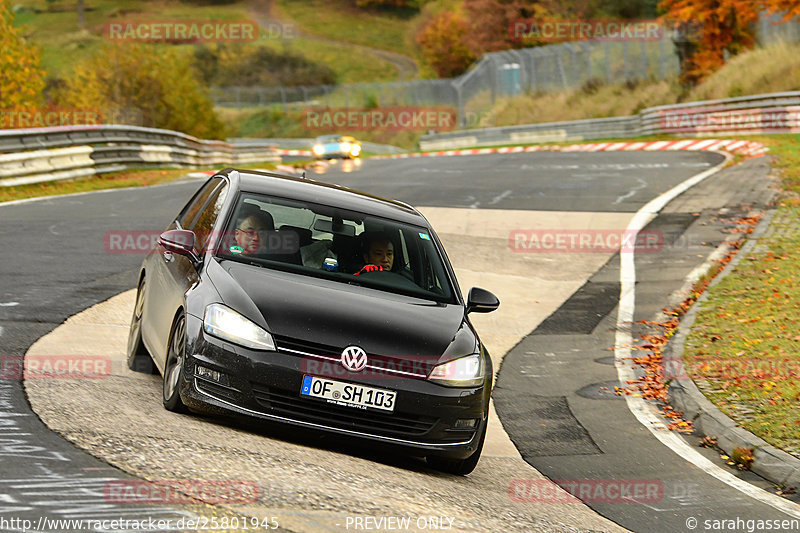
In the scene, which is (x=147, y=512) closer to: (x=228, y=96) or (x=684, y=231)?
(x=684, y=231)

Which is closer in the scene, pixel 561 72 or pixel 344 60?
pixel 561 72

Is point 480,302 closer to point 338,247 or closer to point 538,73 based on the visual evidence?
point 338,247

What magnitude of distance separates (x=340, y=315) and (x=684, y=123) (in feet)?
114

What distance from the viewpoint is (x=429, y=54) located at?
3927 inches

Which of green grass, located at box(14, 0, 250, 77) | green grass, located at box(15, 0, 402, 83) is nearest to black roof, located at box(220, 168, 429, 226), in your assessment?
green grass, located at box(15, 0, 402, 83)

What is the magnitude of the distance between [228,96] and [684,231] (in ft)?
272

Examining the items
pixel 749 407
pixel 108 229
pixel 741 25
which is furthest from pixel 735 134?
pixel 749 407

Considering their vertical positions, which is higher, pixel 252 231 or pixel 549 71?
pixel 549 71

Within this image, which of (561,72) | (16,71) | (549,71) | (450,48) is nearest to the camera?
(16,71)

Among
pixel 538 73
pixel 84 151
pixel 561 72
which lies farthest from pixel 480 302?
pixel 538 73

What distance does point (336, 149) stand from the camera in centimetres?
5084

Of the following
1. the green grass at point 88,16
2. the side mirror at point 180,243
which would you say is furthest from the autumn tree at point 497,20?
the side mirror at point 180,243

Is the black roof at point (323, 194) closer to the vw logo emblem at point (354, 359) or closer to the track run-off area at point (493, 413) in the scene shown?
the track run-off area at point (493, 413)

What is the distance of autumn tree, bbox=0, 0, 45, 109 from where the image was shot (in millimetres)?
46938
